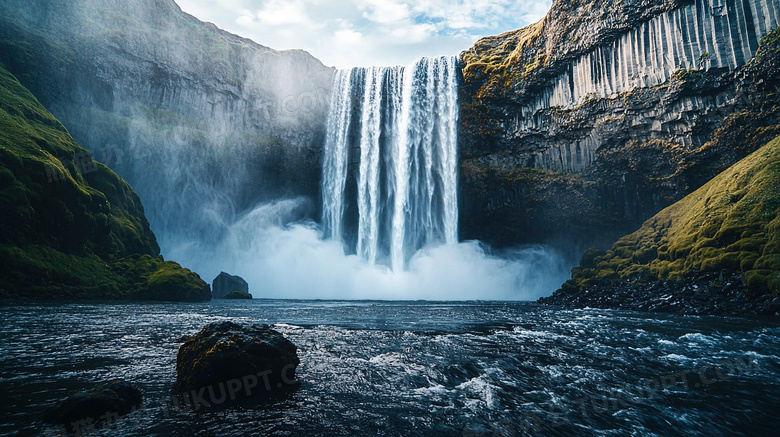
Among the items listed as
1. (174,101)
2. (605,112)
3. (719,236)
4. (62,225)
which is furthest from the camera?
(174,101)

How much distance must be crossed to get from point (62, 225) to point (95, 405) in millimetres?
41798

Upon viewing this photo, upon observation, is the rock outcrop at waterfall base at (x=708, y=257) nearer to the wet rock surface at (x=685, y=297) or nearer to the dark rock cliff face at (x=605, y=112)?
the wet rock surface at (x=685, y=297)

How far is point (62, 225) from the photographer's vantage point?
35156mm

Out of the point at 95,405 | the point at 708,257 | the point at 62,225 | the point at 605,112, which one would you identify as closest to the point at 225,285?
the point at 62,225

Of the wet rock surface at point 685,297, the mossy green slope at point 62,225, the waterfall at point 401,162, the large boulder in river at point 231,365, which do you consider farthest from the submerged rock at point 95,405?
the waterfall at point 401,162

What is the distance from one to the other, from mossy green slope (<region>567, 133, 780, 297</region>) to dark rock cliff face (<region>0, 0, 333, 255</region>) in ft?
161

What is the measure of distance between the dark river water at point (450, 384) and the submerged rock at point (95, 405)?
21cm

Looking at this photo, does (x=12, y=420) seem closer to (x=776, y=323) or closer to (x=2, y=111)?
(x=776, y=323)

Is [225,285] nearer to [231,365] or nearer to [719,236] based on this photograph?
[231,365]

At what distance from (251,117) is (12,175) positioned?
126ft

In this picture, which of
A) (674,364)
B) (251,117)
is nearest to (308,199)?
(251,117)

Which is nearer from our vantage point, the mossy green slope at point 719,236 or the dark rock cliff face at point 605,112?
the mossy green slope at point 719,236

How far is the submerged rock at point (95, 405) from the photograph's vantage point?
15.8 feet

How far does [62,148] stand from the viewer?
41750 millimetres
